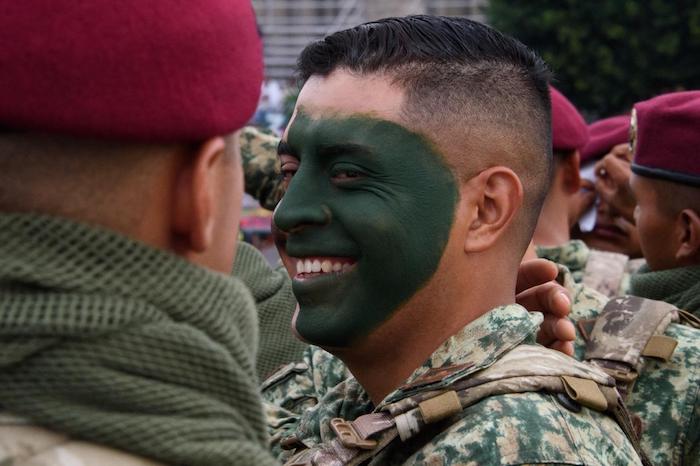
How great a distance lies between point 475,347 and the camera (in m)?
2.40

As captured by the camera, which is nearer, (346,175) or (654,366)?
(346,175)

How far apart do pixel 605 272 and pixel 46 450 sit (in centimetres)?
352

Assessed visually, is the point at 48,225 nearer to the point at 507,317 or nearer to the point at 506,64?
the point at 507,317

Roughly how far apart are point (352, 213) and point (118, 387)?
3.52 feet

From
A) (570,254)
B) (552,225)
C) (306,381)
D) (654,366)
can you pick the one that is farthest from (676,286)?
(306,381)

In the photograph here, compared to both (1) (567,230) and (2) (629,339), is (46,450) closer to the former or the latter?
(2) (629,339)

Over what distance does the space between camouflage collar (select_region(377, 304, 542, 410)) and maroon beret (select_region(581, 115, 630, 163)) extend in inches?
142

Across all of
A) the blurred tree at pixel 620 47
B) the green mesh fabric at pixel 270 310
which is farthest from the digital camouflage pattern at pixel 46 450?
the blurred tree at pixel 620 47

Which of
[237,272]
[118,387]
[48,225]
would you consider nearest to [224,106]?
[48,225]

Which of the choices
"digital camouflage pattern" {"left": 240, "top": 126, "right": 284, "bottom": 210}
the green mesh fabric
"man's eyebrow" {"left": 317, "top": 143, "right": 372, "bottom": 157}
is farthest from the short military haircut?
"digital camouflage pattern" {"left": 240, "top": 126, "right": 284, "bottom": 210}

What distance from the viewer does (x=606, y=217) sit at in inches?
232

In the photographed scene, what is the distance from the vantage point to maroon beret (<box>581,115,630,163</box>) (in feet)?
19.5

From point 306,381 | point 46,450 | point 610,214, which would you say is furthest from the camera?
point 610,214

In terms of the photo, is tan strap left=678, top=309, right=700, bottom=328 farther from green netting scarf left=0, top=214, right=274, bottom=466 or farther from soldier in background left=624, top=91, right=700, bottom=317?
green netting scarf left=0, top=214, right=274, bottom=466
